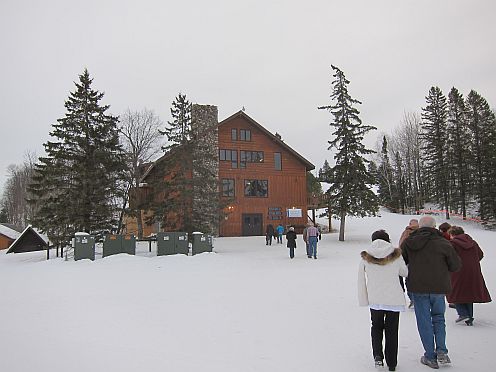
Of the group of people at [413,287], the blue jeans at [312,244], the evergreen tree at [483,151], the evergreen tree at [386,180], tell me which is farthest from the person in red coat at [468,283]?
the evergreen tree at [386,180]

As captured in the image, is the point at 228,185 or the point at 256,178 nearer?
the point at 228,185

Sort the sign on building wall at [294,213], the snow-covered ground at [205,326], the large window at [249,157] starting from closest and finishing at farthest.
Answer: the snow-covered ground at [205,326]
the large window at [249,157]
the sign on building wall at [294,213]

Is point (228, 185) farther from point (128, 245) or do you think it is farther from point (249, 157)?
point (128, 245)

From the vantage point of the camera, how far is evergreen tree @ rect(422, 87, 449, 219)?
34750 millimetres

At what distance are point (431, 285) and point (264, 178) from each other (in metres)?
27.6

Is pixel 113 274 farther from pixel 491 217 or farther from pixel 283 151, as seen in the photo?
pixel 491 217

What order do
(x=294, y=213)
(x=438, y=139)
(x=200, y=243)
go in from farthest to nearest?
1. (x=438, y=139)
2. (x=294, y=213)
3. (x=200, y=243)

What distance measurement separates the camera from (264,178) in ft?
104

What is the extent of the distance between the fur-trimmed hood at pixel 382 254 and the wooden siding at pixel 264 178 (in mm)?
26014

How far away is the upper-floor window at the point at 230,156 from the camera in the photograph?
30.7 m

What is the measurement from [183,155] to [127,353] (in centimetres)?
1709

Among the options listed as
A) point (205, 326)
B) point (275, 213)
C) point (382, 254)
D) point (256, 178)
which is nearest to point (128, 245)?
point (205, 326)

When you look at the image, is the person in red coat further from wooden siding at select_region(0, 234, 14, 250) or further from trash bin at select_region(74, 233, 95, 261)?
wooden siding at select_region(0, 234, 14, 250)

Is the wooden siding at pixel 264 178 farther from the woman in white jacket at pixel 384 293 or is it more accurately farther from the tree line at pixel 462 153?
the woman in white jacket at pixel 384 293
